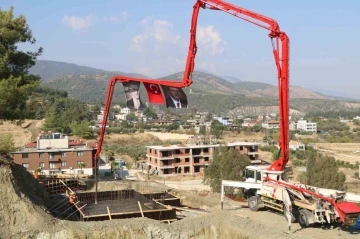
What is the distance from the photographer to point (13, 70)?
74.9ft

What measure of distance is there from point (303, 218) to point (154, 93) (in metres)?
8.07

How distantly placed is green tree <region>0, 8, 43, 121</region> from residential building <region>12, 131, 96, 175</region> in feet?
91.1

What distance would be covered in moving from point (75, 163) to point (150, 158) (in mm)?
13375

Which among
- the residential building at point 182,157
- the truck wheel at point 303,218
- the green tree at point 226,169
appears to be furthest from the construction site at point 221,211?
the residential building at point 182,157

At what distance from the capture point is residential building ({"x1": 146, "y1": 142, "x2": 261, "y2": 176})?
59.0m

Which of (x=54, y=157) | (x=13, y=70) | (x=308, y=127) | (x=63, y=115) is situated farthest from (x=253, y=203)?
(x=308, y=127)

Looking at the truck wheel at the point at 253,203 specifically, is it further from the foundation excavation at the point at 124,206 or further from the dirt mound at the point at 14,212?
the dirt mound at the point at 14,212

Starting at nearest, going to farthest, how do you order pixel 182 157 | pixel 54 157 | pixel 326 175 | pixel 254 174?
1. pixel 254 174
2. pixel 326 175
3. pixel 54 157
4. pixel 182 157

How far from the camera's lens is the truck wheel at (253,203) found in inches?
763

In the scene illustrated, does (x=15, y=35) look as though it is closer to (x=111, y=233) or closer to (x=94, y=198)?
(x=94, y=198)

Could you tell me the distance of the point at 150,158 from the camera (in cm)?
6194

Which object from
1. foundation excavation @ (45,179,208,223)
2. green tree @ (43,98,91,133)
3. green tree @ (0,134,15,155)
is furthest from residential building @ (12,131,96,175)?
green tree @ (43,98,91,133)

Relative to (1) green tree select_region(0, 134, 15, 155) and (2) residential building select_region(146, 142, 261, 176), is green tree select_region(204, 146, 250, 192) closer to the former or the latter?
(1) green tree select_region(0, 134, 15, 155)

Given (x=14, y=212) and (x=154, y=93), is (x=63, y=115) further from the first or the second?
(x=14, y=212)
